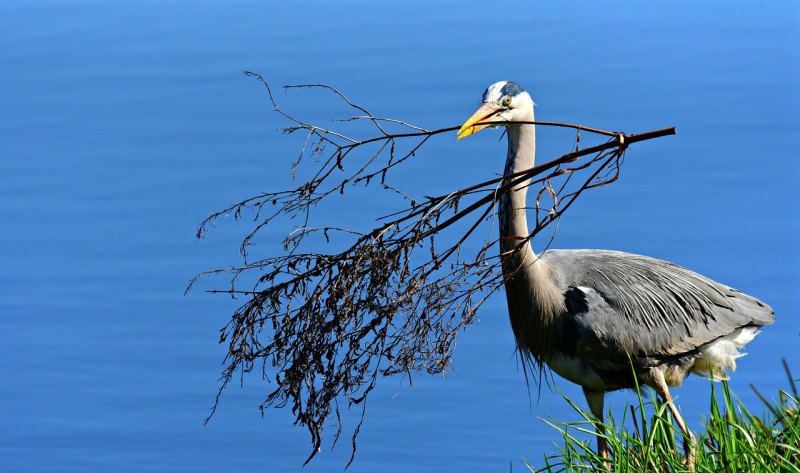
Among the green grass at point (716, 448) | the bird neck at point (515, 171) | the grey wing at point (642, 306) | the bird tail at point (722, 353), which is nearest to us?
the green grass at point (716, 448)

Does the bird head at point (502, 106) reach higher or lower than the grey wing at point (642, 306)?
higher

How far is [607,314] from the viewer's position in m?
6.24

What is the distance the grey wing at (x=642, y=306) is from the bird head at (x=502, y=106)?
847 millimetres

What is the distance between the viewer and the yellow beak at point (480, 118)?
539cm

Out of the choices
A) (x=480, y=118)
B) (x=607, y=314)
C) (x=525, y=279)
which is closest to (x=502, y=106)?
(x=480, y=118)

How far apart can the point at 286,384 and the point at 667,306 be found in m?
2.37

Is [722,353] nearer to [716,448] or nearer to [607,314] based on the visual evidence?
[607,314]

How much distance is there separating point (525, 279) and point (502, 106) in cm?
87

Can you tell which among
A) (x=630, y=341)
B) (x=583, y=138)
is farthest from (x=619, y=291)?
(x=583, y=138)

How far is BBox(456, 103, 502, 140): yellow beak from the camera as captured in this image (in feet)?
17.7

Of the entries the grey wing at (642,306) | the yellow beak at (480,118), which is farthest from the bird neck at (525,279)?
the yellow beak at (480,118)

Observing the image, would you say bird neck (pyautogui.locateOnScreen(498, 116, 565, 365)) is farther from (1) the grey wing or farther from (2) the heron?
(1) the grey wing

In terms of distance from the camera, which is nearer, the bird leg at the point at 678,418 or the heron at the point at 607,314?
the bird leg at the point at 678,418

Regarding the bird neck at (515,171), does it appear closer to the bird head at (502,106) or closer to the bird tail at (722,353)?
the bird head at (502,106)
